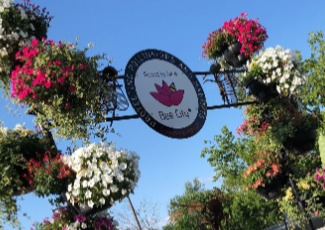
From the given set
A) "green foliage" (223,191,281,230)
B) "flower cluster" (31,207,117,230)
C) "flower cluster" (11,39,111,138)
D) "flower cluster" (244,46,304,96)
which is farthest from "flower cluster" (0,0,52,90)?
"green foliage" (223,191,281,230)

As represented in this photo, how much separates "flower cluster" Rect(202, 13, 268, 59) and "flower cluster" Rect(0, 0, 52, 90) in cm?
412

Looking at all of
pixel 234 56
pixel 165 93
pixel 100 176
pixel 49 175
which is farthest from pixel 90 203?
pixel 234 56

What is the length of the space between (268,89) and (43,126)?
4.16 meters

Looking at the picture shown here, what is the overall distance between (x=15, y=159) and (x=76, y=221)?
1021mm

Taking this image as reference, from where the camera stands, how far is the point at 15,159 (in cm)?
545

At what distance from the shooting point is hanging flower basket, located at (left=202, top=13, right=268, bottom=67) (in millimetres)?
8805

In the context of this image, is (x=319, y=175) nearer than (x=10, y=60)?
No

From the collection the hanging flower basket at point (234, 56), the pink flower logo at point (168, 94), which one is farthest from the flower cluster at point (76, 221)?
the hanging flower basket at point (234, 56)

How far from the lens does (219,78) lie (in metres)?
8.74

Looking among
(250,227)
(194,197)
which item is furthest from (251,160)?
(194,197)

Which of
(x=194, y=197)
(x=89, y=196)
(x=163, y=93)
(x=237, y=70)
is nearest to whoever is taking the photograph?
(x=89, y=196)

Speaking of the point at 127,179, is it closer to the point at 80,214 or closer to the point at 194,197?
the point at 80,214

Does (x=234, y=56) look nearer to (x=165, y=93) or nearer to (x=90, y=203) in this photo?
(x=165, y=93)

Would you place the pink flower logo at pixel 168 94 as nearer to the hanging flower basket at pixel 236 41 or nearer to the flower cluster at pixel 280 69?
the flower cluster at pixel 280 69
